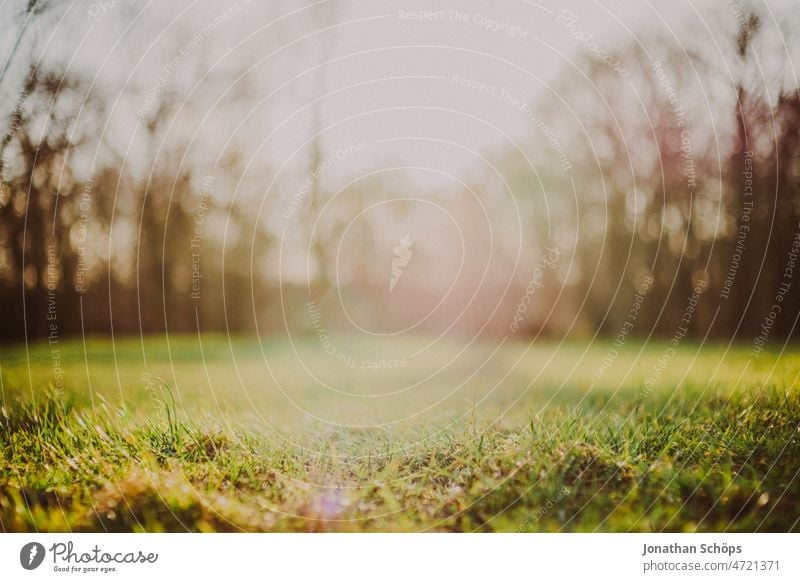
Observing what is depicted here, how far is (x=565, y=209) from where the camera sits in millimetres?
2201

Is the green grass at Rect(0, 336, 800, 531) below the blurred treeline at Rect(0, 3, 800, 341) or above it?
below

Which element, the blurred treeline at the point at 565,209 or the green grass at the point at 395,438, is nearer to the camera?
the green grass at the point at 395,438

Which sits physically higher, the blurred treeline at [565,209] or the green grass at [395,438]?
the blurred treeline at [565,209]

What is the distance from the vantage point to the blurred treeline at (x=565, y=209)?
219cm

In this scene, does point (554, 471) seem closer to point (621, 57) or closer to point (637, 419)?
point (637, 419)

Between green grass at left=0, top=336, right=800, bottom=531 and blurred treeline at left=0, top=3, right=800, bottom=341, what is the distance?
0.15 metres

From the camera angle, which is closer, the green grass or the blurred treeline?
the green grass

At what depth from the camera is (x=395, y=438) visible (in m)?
2.12

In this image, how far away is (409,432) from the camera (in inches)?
84.0

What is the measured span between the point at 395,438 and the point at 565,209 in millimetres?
1084

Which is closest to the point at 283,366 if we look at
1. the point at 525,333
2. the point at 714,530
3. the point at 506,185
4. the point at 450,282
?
the point at 450,282

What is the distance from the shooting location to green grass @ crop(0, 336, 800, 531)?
2033 mm

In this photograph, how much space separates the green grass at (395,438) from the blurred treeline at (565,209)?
154 millimetres

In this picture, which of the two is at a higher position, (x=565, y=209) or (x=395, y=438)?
(x=565, y=209)
